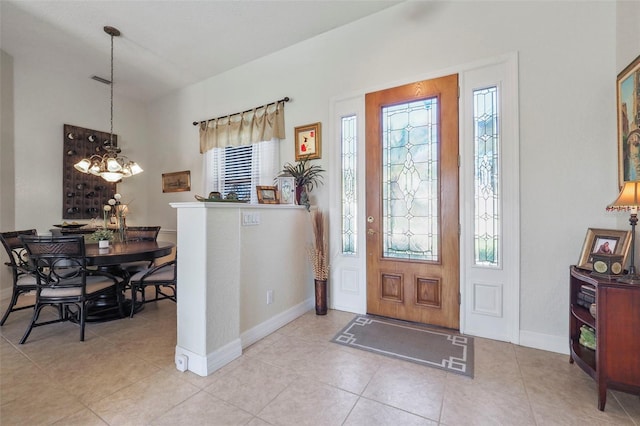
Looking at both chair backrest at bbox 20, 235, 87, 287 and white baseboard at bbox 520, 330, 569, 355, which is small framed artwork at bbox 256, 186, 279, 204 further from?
white baseboard at bbox 520, 330, 569, 355

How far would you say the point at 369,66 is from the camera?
295 cm

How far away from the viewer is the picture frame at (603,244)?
175cm

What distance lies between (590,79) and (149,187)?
6.32 meters

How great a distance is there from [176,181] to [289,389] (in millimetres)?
4229

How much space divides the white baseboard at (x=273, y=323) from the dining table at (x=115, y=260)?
1314 millimetres

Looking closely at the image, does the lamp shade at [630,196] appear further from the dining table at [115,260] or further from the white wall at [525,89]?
the dining table at [115,260]

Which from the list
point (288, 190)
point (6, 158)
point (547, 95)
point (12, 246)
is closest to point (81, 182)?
point (6, 158)

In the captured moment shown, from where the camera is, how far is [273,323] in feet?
8.53

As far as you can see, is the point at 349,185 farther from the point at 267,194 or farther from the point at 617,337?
the point at 617,337

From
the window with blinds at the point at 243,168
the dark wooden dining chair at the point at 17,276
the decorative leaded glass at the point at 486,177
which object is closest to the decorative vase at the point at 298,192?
the window with blinds at the point at 243,168

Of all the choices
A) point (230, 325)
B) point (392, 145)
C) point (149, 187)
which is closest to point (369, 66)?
point (392, 145)

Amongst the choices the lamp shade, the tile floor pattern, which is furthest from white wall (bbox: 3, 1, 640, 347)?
the tile floor pattern

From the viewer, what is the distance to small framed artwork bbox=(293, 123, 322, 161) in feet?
10.6

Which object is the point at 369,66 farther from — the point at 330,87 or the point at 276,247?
the point at 276,247
